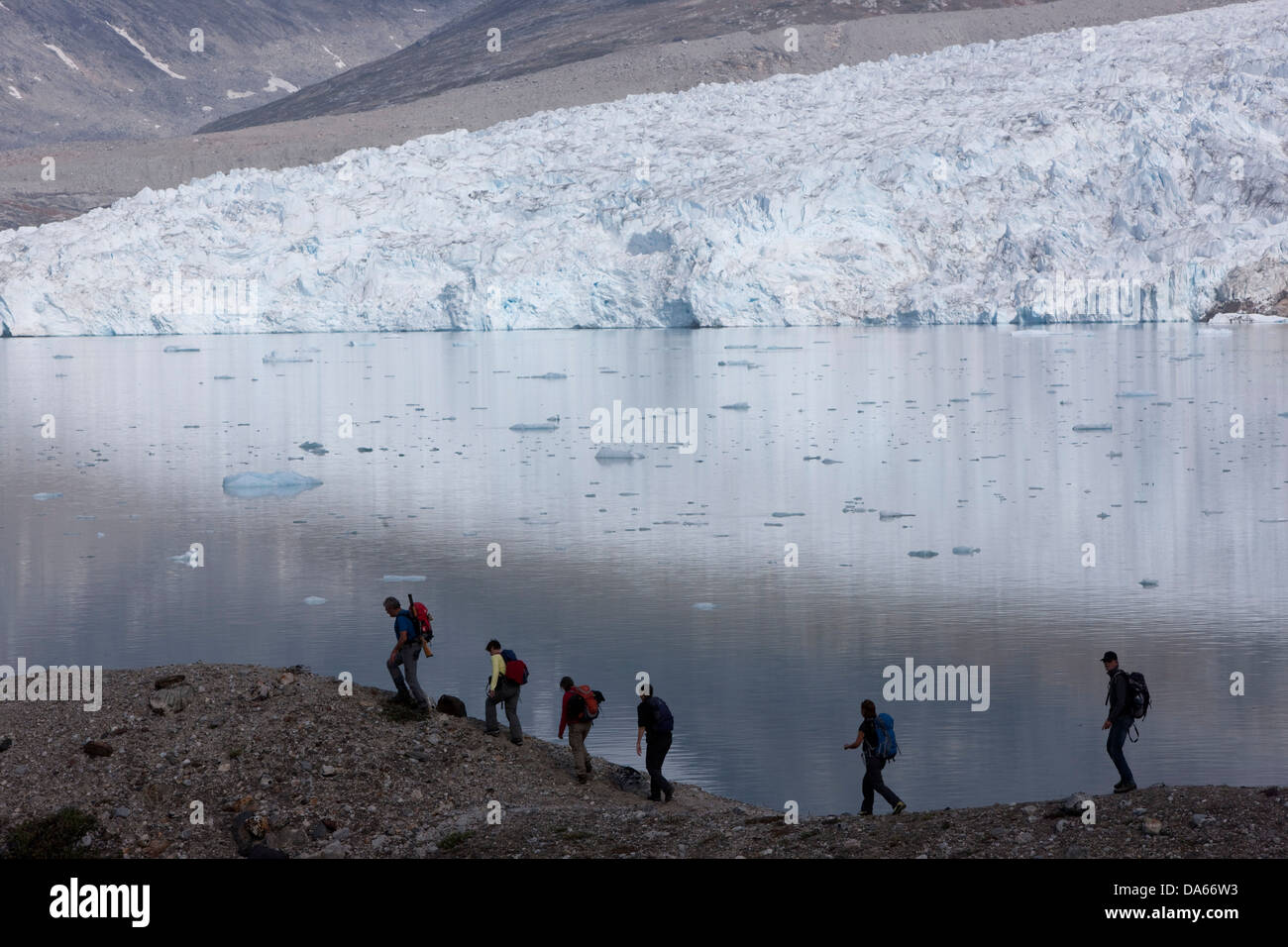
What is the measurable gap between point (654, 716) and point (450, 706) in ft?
3.78

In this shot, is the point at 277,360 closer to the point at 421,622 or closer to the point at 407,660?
the point at 421,622

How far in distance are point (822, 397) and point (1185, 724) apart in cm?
1351

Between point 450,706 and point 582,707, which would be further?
point 450,706

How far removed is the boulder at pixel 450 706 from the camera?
6137mm

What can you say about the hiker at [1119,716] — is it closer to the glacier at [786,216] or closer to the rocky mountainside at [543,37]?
the glacier at [786,216]

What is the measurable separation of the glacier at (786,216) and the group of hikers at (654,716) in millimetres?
25431

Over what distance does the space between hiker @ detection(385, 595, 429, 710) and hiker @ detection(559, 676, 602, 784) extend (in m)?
0.78

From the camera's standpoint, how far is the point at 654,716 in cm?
545

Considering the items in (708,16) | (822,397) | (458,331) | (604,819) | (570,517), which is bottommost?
(604,819)

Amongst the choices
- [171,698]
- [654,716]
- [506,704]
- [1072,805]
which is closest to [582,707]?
[654,716]

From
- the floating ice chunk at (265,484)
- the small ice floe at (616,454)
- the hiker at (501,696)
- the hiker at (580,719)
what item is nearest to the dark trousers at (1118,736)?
the hiker at (580,719)
